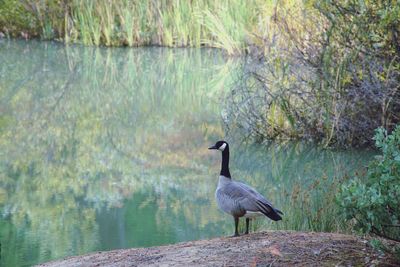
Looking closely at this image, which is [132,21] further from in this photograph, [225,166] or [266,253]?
[266,253]

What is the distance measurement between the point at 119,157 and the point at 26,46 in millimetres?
11914

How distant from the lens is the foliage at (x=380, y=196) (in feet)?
13.6

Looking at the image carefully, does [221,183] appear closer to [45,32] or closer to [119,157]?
[119,157]

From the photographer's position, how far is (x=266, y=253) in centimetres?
477

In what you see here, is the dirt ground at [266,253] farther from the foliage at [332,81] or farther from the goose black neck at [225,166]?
the foliage at [332,81]

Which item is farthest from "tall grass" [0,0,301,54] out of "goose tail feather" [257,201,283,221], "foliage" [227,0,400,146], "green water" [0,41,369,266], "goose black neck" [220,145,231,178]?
"goose tail feather" [257,201,283,221]

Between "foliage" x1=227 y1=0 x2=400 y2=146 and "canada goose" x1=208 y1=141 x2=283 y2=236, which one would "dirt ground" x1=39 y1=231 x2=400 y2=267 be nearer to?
"canada goose" x1=208 y1=141 x2=283 y2=236

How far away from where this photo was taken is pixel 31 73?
58.1 feet

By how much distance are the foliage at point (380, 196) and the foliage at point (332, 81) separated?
4.19 metres

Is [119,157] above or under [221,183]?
under

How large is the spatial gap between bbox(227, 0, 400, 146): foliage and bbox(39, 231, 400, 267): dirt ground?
3764mm

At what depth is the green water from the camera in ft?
25.1

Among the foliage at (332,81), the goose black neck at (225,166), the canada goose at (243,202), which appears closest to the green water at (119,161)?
the foliage at (332,81)

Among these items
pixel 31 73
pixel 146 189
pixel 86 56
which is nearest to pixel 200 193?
pixel 146 189
